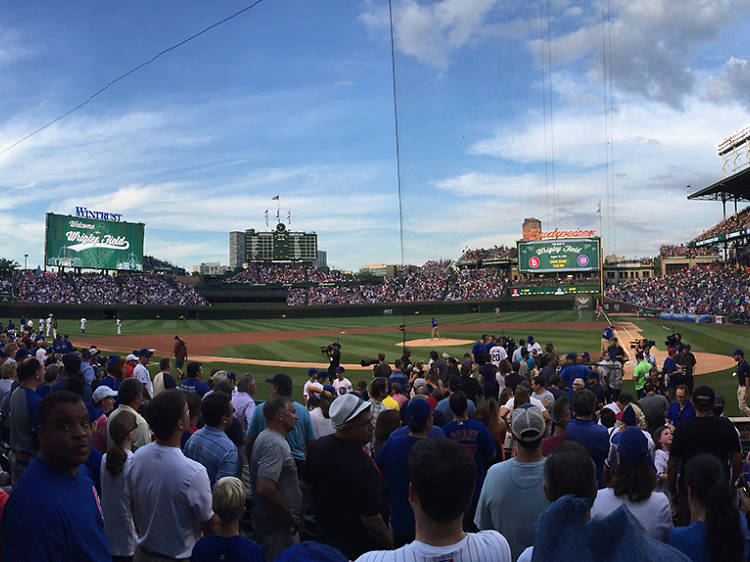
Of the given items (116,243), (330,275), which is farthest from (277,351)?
(330,275)

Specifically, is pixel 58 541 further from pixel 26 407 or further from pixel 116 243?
pixel 116 243

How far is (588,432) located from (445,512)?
3.77 metres

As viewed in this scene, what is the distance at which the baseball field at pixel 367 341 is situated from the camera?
22.0 m

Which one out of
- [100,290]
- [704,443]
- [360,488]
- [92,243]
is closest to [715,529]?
[360,488]

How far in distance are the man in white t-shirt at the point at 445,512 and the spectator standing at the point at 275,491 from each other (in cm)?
229

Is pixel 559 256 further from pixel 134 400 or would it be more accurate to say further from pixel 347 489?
pixel 347 489

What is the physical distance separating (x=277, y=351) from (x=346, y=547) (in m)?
26.4

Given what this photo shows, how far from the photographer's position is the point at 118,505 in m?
4.07

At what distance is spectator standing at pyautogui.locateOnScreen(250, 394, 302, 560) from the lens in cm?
404

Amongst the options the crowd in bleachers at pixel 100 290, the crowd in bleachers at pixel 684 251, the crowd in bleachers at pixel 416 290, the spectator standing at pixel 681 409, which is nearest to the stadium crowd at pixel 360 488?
the spectator standing at pixel 681 409

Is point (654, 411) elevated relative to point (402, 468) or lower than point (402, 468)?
lower

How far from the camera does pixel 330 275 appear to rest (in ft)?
299

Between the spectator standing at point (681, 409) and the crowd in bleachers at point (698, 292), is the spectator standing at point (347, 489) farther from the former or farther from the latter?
the crowd in bleachers at point (698, 292)

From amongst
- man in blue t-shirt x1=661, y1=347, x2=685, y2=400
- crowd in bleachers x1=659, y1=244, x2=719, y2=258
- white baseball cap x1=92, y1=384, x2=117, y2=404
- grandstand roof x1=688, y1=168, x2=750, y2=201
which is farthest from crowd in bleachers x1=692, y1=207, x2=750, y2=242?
white baseball cap x1=92, y1=384, x2=117, y2=404
